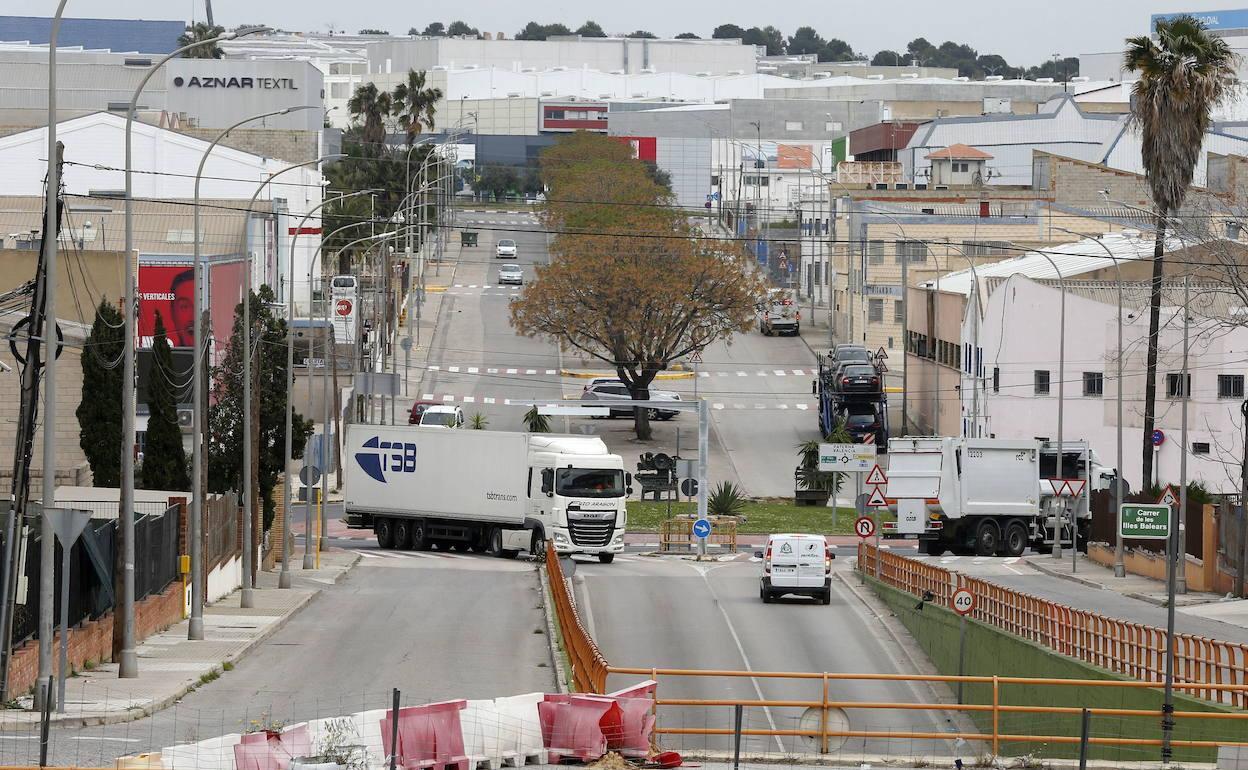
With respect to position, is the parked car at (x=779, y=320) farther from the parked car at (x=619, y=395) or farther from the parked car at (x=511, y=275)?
the parked car at (x=511, y=275)

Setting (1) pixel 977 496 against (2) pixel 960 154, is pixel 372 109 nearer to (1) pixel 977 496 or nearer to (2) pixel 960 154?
(2) pixel 960 154

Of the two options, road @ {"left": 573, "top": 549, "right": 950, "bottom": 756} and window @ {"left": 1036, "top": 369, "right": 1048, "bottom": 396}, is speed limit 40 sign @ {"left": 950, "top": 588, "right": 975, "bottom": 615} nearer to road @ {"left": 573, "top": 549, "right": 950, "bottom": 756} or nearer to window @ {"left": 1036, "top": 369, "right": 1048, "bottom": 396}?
road @ {"left": 573, "top": 549, "right": 950, "bottom": 756}

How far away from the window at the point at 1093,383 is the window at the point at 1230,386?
5.33 metres

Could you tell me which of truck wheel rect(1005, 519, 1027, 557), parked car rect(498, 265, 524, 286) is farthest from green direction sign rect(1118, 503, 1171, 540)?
parked car rect(498, 265, 524, 286)

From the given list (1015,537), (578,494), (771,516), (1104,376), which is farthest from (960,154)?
(578,494)

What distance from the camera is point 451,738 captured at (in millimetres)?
18422

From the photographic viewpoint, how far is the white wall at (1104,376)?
63875 millimetres

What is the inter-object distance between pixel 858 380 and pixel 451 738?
190ft

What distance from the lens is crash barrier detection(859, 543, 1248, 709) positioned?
72.2ft

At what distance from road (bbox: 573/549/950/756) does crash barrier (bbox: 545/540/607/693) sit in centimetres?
112

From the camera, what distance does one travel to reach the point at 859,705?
20.1m

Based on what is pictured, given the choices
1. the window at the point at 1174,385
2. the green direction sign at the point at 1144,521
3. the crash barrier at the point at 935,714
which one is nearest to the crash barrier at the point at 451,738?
the crash barrier at the point at 935,714

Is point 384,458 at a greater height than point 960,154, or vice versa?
point 960,154

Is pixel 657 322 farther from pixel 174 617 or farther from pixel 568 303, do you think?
pixel 174 617
